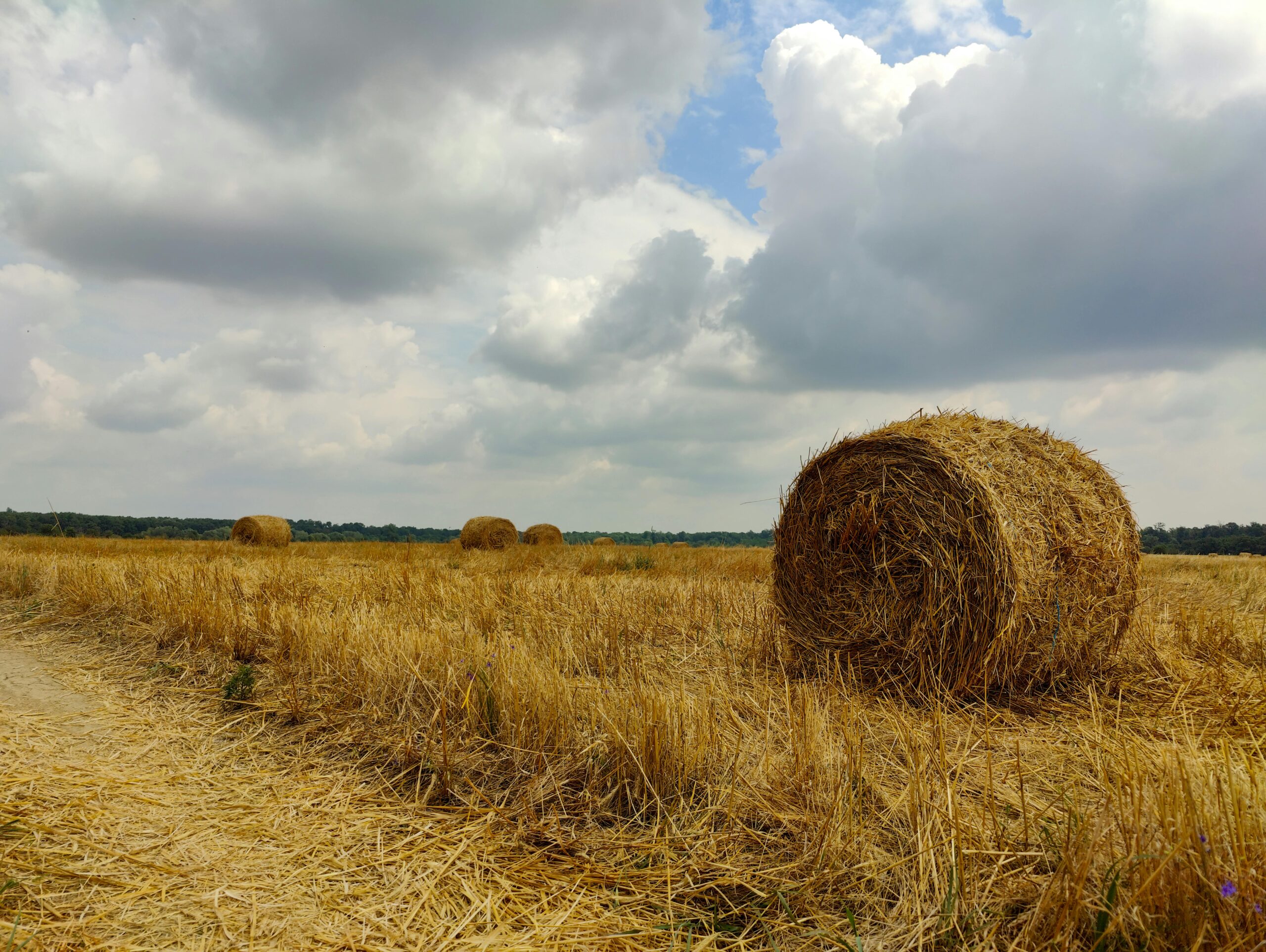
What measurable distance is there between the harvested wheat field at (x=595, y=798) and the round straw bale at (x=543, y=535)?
762 inches

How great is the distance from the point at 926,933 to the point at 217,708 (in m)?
4.38

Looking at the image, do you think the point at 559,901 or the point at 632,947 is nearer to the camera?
the point at 632,947

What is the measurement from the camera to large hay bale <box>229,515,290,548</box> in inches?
866

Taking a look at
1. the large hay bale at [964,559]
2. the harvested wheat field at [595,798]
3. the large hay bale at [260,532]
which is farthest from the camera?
the large hay bale at [260,532]

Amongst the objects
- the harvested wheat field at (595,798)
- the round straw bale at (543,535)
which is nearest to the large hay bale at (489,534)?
the round straw bale at (543,535)

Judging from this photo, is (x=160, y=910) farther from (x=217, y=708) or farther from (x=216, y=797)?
(x=217, y=708)

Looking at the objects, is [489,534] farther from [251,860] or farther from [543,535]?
[251,860]

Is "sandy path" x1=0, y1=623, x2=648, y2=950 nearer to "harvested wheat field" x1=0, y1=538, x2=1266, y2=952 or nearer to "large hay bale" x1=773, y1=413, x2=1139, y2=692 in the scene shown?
"harvested wheat field" x1=0, y1=538, x2=1266, y2=952

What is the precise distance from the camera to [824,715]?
12.5ft

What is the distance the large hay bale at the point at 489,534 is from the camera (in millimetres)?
22172

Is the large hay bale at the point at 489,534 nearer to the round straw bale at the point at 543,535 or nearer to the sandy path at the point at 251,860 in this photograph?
the round straw bale at the point at 543,535

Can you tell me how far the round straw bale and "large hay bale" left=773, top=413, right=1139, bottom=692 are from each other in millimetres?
19556

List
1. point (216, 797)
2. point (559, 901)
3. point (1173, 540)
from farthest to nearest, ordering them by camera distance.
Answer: point (1173, 540) → point (216, 797) → point (559, 901)

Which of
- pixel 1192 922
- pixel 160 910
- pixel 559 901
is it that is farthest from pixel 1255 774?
pixel 160 910
